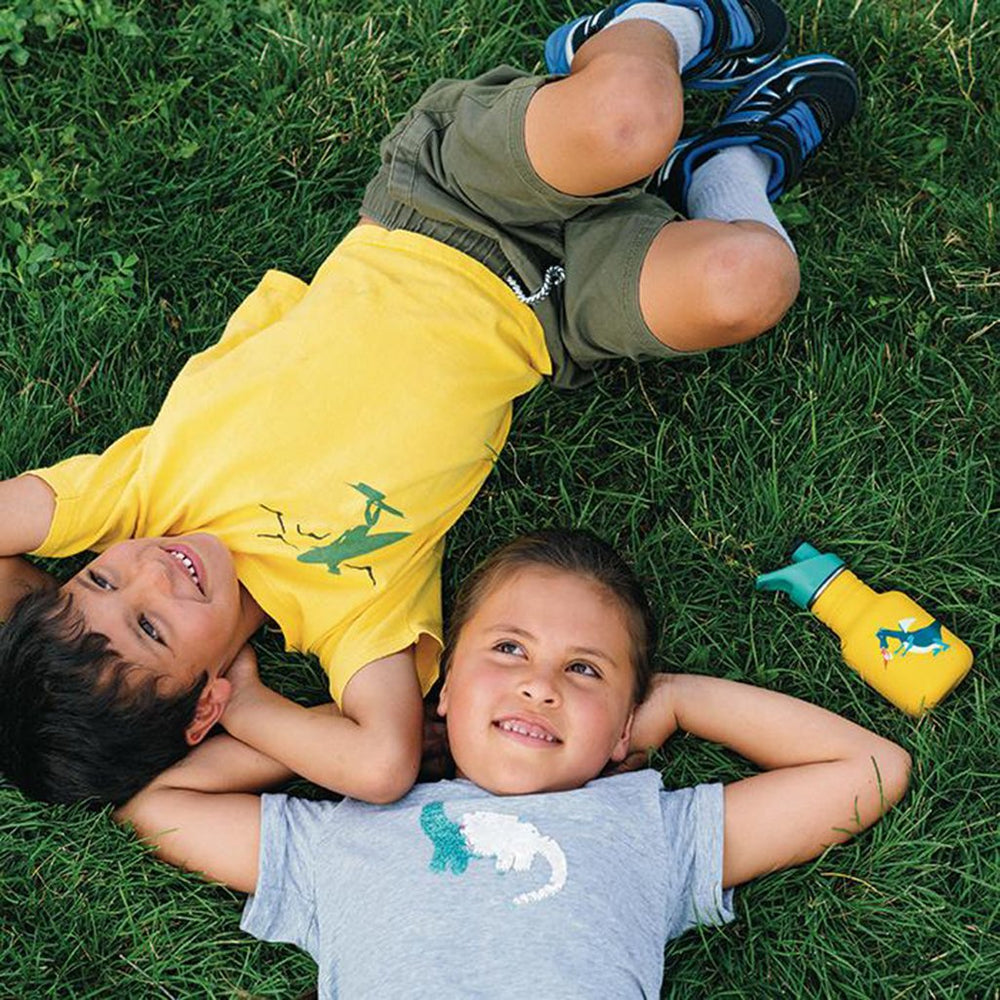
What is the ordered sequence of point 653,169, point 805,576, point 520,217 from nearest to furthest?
1. point 653,169
2. point 520,217
3. point 805,576

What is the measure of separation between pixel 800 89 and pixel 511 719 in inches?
61.2

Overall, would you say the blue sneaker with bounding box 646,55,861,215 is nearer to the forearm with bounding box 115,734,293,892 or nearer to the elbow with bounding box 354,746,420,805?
the elbow with bounding box 354,746,420,805

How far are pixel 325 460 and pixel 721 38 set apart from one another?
1.23 meters

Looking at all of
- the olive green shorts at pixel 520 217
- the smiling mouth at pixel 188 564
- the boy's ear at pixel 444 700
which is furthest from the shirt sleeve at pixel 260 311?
the boy's ear at pixel 444 700

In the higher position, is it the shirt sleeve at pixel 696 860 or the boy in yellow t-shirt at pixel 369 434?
the boy in yellow t-shirt at pixel 369 434

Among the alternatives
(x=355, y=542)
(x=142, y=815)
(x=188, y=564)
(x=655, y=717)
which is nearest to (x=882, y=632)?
(x=655, y=717)

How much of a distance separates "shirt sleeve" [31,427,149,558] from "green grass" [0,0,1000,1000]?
0.39 m

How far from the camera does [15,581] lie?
247 cm

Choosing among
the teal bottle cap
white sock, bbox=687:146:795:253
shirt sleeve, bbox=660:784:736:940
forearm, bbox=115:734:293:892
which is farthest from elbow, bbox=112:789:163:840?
white sock, bbox=687:146:795:253

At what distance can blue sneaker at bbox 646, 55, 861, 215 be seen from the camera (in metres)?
2.82

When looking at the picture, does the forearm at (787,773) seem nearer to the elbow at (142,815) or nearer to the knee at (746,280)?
the knee at (746,280)

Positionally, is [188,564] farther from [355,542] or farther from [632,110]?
[632,110]

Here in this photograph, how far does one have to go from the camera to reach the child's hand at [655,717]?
2496 mm

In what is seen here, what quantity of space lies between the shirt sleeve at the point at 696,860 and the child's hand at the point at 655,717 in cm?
→ 15
